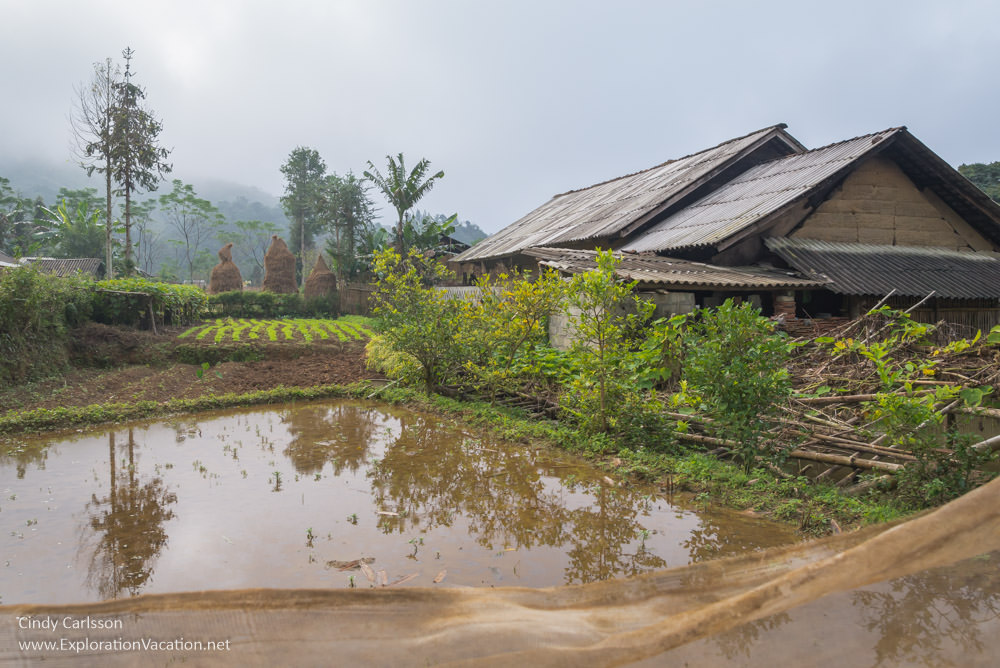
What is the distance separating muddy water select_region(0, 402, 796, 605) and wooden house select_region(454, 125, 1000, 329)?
404 cm

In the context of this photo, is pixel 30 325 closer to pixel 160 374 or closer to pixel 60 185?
pixel 160 374

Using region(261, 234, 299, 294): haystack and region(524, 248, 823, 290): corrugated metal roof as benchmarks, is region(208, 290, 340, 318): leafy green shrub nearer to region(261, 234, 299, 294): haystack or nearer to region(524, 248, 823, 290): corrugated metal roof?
region(261, 234, 299, 294): haystack

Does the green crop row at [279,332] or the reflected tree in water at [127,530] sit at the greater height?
the green crop row at [279,332]

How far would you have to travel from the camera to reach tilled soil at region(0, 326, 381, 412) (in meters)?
9.91

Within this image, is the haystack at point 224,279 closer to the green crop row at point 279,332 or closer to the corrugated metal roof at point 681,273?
the green crop row at point 279,332

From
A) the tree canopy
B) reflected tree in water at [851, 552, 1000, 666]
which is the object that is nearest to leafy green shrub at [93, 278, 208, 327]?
reflected tree in water at [851, 552, 1000, 666]

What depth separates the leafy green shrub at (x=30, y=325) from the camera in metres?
10.3

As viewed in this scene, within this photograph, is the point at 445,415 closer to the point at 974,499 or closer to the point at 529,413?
the point at 529,413

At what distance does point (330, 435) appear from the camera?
783 cm

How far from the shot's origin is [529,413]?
321 inches

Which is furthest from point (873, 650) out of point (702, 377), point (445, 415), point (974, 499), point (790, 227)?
point (790, 227)

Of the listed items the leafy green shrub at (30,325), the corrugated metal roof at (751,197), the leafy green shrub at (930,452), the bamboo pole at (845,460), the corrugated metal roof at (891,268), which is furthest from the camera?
the corrugated metal roof at (751,197)

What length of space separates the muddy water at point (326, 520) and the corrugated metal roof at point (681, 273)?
3.21 meters

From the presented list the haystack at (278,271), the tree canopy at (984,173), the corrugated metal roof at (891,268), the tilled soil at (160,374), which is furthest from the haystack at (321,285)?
the tree canopy at (984,173)
